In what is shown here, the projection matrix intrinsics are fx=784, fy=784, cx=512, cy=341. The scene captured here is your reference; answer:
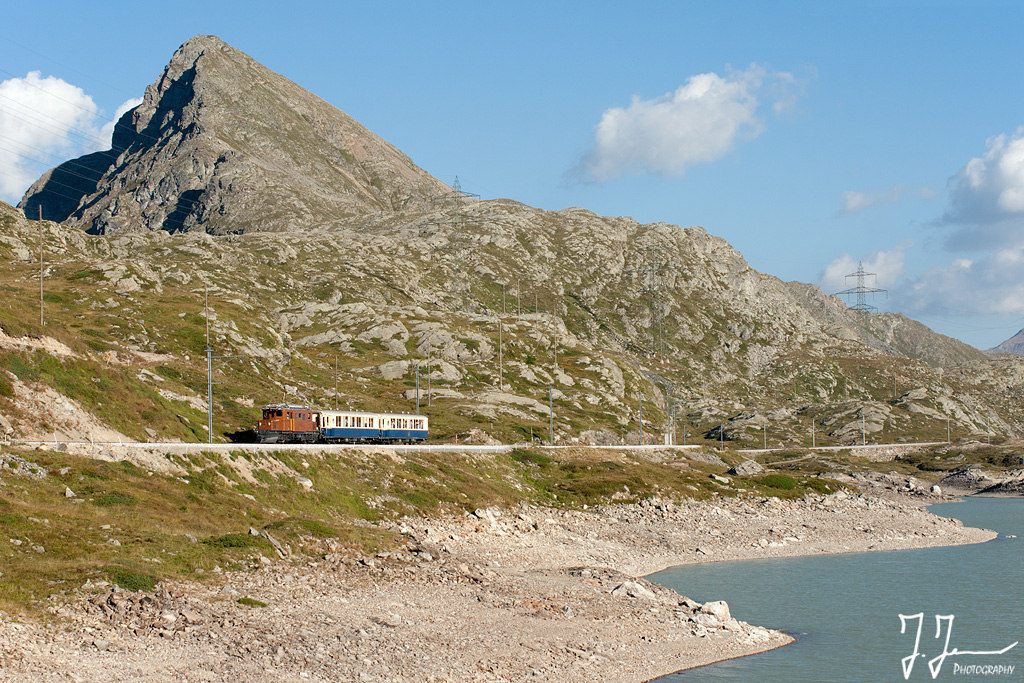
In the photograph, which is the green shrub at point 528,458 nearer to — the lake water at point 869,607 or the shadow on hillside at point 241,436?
the shadow on hillside at point 241,436

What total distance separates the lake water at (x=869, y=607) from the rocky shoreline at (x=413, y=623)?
2461mm

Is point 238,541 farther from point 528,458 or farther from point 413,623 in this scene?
point 528,458

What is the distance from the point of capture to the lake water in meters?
39.8

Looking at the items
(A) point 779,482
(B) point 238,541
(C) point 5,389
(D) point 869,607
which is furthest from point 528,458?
(B) point 238,541

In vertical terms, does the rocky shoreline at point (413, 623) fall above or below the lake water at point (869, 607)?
above

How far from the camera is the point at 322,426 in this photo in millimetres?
87938

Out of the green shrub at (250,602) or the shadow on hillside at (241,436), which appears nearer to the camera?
the green shrub at (250,602)

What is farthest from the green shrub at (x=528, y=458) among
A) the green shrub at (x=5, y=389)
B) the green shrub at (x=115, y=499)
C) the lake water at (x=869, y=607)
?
the green shrub at (x=115, y=499)

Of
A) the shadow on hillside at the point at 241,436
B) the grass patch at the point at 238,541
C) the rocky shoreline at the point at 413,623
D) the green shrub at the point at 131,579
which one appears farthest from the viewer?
the shadow on hillside at the point at 241,436

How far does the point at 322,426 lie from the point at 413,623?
5254cm

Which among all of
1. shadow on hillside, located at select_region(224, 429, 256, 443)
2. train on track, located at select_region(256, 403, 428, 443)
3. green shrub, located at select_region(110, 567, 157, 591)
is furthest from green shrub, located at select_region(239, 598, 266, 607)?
shadow on hillside, located at select_region(224, 429, 256, 443)

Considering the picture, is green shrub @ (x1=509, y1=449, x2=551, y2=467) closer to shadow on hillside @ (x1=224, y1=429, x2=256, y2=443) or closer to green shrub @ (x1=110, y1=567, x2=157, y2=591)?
shadow on hillside @ (x1=224, y1=429, x2=256, y2=443)

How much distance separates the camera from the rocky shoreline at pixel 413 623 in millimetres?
29266

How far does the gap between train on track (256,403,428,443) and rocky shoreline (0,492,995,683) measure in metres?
25.9
